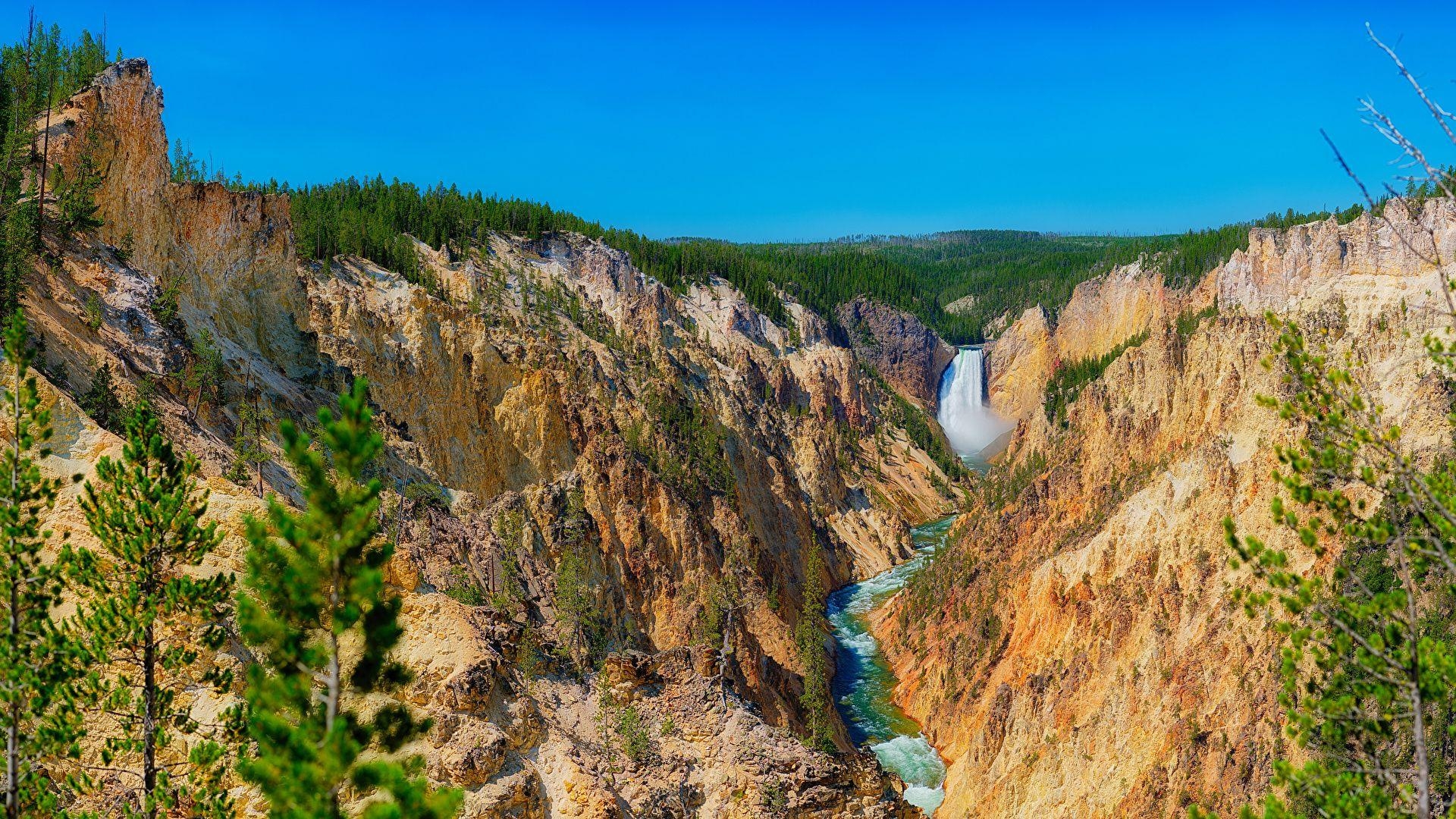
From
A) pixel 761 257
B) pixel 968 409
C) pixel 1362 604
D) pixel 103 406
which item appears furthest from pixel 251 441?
pixel 761 257

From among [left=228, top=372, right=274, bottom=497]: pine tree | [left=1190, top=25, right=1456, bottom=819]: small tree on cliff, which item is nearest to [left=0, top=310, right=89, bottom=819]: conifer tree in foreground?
[left=228, top=372, right=274, bottom=497]: pine tree

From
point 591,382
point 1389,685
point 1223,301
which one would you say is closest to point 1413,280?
point 1223,301

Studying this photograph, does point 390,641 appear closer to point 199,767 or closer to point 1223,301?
point 199,767

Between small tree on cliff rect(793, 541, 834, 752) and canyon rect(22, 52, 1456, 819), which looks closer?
canyon rect(22, 52, 1456, 819)

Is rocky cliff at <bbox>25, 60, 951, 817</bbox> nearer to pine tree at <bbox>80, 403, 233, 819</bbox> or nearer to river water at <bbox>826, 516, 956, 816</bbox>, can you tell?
river water at <bbox>826, 516, 956, 816</bbox>

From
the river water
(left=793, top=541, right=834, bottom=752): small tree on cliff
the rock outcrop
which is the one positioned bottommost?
the river water
